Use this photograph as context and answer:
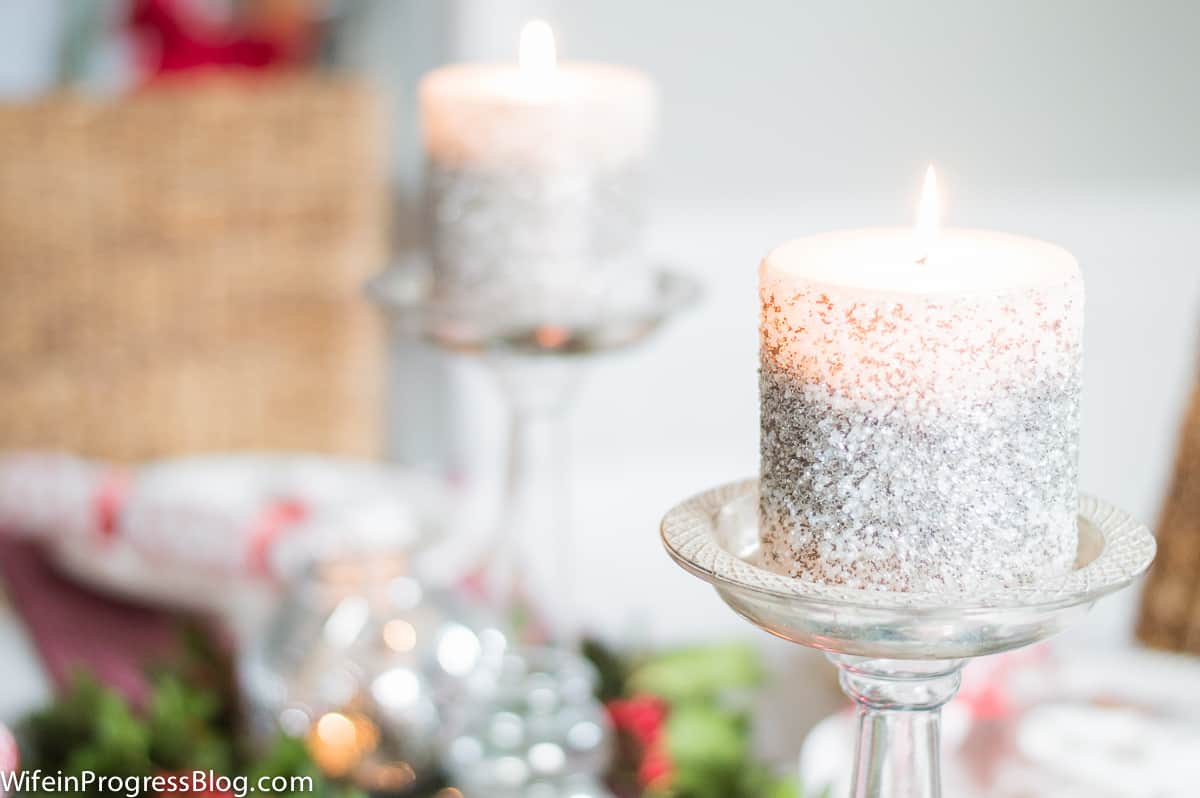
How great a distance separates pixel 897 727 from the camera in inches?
14.9

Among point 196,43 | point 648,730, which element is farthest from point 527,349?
point 196,43

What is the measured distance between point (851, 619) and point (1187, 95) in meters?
1.16

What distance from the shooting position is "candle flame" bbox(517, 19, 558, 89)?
67 centimetres

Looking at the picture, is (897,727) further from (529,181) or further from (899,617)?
(529,181)

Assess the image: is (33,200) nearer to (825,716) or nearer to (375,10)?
(375,10)

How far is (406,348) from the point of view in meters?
1.82

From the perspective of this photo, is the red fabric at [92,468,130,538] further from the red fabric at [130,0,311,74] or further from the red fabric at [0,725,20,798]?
the red fabric at [130,0,311,74]

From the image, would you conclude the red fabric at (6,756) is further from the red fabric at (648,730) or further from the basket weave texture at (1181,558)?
the basket weave texture at (1181,558)

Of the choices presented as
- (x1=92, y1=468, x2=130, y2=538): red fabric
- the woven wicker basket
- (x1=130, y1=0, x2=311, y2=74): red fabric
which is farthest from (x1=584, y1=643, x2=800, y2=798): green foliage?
(x1=130, y1=0, x2=311, y2=74): red fabric

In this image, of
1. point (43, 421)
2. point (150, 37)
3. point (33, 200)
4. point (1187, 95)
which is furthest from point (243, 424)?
point (1187, 95)

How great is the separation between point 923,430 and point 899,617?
51 millimetres

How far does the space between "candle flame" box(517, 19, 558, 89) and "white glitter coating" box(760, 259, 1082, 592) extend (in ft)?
1.12

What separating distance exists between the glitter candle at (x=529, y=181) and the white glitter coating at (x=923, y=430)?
301 mm

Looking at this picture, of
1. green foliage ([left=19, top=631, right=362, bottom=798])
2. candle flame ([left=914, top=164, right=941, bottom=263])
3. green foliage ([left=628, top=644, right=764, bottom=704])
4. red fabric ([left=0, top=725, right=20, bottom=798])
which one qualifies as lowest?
green foliage ([left=628, top=644, right=764, bottom=704])
